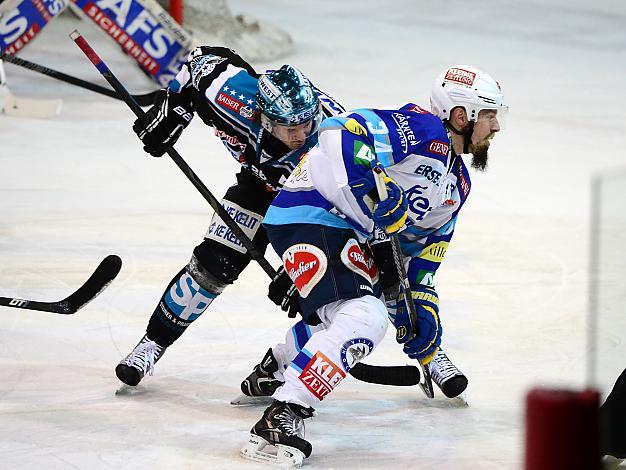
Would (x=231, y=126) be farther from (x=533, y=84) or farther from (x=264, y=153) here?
(x=533, y=84)

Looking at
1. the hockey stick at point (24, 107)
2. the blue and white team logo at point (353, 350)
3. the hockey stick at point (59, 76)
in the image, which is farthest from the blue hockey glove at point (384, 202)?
the hockey stick at point (24, 107)

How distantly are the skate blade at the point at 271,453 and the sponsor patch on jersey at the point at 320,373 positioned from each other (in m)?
0.16

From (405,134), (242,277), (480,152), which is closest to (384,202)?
(405,134)

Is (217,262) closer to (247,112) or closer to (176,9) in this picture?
(247,112)

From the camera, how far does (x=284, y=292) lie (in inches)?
116

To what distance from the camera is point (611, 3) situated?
33.0 feet

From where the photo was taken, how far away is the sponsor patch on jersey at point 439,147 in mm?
2766

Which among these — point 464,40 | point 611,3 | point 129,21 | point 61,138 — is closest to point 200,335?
point 61,138

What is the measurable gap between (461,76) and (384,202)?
1.59ft

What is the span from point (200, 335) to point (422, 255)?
94 cm

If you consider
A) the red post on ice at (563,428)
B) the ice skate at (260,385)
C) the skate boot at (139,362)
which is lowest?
the ice skate at (260,385)

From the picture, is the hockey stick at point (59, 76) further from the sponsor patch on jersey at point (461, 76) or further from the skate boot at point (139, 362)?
the sponsor patch on jersey at point (461, 76)

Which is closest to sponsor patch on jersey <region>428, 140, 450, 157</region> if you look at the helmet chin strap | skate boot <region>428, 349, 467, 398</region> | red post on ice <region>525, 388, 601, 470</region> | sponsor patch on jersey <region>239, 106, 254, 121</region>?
the helmet chin strap

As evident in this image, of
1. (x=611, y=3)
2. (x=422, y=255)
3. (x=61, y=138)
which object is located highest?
(x=422, y=255)
